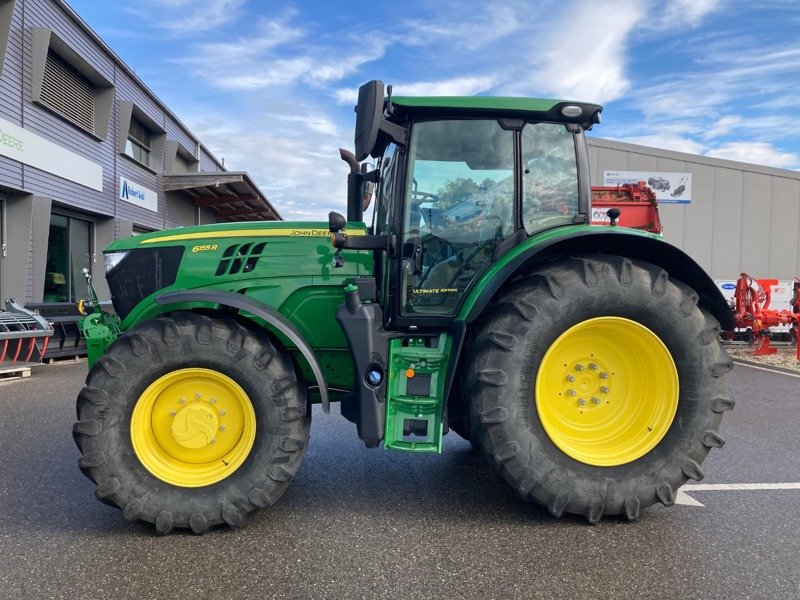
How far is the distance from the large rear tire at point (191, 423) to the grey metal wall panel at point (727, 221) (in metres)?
15.2

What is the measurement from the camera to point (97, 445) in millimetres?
2580

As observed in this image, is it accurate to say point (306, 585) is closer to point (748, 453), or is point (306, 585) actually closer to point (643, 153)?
point (748, 453)

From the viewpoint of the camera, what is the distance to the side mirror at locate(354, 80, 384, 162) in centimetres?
255

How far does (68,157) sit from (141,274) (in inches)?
391

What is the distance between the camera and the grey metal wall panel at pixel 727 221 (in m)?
14.8

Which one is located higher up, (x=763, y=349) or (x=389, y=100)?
(x=389, y=100)

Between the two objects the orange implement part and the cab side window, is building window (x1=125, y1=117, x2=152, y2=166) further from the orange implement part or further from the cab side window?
the orange implement part

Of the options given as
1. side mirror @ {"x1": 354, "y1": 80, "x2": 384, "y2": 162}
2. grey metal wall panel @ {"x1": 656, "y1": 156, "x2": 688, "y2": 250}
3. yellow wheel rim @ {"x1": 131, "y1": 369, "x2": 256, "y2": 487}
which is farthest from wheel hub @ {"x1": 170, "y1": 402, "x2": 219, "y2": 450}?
grey metal wall panel @ {"x1": 656, "y1": 156, "x2": 688, "y2": 250}

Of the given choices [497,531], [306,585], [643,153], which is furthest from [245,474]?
[643,153]

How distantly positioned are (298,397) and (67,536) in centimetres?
129

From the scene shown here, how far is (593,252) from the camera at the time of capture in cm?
302

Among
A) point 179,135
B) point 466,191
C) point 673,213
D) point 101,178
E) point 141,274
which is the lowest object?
point 141,274

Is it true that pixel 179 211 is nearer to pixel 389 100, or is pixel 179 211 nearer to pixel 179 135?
pixel 179 135

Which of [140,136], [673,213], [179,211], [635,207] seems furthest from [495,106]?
[179,211]
